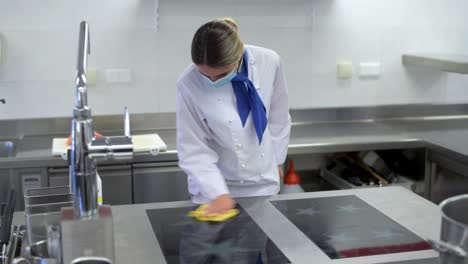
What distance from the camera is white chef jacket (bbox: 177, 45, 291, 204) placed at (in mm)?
1824

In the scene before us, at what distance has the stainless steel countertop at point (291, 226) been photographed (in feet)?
4.24

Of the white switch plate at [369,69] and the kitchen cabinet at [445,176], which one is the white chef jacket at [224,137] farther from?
the white switch plate at [369,69]

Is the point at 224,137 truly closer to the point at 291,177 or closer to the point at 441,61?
the point at 291,177

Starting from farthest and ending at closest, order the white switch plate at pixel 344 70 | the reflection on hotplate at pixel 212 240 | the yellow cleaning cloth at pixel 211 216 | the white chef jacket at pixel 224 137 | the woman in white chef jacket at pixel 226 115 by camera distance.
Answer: the white switch plate at pixel 344 70
the white chef jacket at pixel 224 137
the woman in white chef jacket at pixel 226 115
the yellow cleaning cloth at pixel 211 216
the reflection on hotplate at pixel 212 240

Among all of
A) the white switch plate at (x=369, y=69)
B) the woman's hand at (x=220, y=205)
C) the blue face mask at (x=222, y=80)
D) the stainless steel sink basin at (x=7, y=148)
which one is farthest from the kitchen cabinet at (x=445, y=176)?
the stainless steel sink basin at (x=7, y=148)

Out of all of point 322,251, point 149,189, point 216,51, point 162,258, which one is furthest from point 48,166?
point 322,251

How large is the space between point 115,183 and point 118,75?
0.60m

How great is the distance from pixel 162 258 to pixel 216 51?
Answer: 2.12 ft

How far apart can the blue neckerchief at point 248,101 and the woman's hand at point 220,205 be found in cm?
33

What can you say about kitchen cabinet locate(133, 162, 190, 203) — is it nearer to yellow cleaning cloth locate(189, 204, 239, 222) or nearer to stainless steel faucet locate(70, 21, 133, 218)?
yellow cleaning cloth locate(189, 204, 239, 222)

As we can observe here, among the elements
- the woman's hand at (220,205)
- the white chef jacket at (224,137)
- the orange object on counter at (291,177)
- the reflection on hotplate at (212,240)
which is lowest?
the orange object on counter at (291,177)

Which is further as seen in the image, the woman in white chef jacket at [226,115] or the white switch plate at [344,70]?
the white switch plate at [344,70]

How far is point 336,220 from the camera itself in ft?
5.06

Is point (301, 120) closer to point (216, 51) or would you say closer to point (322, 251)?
point (216, 51)
